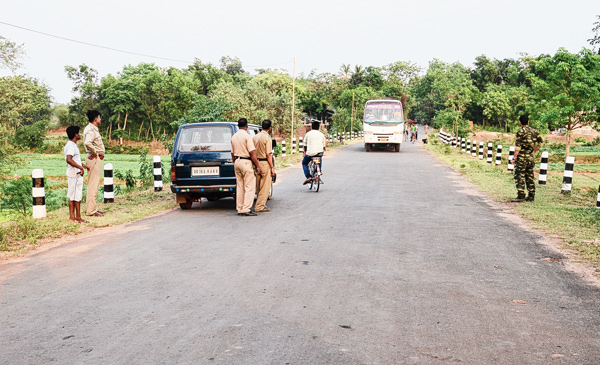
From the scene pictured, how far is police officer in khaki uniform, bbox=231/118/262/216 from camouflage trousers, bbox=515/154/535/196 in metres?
6.00

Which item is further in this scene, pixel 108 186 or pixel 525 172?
pixel 108 186

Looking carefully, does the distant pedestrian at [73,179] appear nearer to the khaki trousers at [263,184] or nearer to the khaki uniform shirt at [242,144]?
the khaki uniform shirt at [242,144]

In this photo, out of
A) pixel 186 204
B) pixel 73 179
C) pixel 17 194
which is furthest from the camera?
pixel 17 194

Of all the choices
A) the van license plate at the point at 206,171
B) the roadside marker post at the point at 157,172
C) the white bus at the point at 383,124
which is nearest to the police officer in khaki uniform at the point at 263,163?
the van license plate at the point at 206,171

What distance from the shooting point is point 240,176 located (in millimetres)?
9891

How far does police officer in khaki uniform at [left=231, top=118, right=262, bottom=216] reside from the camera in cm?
974

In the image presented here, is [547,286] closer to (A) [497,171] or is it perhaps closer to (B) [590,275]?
(B) [590,275]

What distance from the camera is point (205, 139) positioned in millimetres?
10547

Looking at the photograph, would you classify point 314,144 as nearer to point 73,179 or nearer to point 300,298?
point 73,179

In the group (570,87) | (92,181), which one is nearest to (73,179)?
(92,181)

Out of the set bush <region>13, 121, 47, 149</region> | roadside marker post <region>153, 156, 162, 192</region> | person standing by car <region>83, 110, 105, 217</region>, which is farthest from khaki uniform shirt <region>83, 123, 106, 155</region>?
bush <region>13, 121, 47, 149</region>

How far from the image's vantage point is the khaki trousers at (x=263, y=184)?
1024 centimetres

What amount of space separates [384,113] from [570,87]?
435 inches

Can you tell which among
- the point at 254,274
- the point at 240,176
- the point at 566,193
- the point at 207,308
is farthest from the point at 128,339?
the point at 566,193
